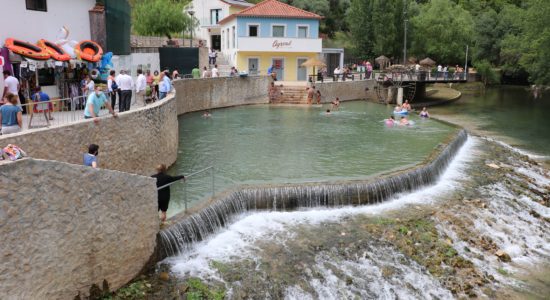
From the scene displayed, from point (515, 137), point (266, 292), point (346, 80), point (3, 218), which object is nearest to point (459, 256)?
point (266, 292)

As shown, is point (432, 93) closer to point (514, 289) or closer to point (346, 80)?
point (346, 80)

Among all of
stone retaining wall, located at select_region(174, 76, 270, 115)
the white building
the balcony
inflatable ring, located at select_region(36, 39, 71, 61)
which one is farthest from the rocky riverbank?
the white building

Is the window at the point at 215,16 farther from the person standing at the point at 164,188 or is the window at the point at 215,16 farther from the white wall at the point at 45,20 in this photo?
the person standing at the point at 164,188

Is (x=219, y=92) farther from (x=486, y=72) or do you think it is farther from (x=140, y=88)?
(x=486, y=72)

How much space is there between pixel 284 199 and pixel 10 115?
784 centimetres

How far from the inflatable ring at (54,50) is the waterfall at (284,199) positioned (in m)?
8.35

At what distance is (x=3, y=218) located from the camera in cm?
770

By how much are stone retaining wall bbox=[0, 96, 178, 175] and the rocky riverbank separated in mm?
3666

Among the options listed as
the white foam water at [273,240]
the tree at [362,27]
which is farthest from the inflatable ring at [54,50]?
the tree at [362,27]

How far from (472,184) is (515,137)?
49.7 feet

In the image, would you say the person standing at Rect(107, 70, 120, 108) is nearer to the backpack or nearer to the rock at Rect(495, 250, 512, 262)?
the backpack

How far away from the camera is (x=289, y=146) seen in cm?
2270

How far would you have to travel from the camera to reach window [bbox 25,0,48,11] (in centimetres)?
1845

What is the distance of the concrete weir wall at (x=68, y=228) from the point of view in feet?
25.9
